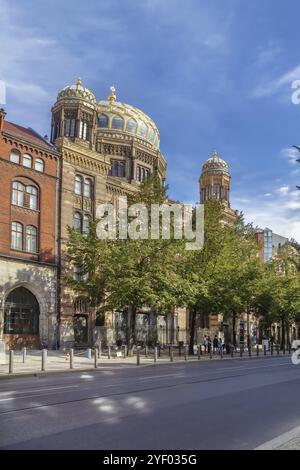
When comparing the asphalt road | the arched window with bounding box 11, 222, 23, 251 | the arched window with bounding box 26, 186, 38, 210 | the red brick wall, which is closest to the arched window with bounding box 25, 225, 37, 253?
the red brick wall

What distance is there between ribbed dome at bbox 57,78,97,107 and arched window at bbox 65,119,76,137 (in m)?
2.12

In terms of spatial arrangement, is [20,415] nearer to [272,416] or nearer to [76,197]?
[272,416]

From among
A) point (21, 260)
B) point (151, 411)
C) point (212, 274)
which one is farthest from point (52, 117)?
point (151, 411)

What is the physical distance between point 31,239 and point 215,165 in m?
40.7

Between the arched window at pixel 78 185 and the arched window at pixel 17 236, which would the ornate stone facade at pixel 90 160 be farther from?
the arched window at pixel 17 236

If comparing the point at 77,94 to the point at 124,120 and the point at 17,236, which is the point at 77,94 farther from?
the point at 17,236

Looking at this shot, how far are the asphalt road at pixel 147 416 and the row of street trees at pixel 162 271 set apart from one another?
19.2 metres

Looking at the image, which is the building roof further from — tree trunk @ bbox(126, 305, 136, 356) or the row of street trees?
tree trunk @ bbox(126, 305, 136, 356)

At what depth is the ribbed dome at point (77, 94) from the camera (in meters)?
53.9

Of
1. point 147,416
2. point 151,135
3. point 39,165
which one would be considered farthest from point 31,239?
point 147,416

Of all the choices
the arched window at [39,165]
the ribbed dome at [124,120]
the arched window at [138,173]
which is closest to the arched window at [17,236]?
the arched window at [39,165]

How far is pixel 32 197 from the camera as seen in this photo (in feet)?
140

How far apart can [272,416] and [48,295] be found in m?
33.5

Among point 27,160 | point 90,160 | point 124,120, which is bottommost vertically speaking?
point 27,160
